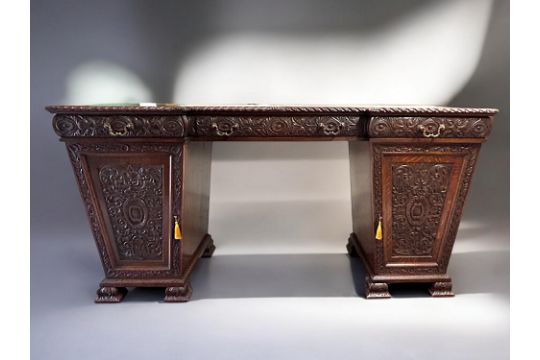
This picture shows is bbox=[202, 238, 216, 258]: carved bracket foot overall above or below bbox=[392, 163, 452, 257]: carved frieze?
below

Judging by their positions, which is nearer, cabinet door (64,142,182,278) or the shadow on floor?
cabinet door (64,142,182,278)

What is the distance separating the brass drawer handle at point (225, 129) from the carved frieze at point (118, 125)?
161 mm

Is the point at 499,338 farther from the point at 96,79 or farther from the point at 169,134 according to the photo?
the point at 96,79

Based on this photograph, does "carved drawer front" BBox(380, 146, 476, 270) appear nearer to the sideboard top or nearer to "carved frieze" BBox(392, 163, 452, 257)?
"carved frieze" BBox(392, 163, 452, 257)

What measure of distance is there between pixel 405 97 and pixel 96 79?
7.92 ft

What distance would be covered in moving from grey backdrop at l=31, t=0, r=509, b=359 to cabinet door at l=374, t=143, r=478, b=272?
223mm

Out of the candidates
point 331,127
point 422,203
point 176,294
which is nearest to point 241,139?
point 331,127

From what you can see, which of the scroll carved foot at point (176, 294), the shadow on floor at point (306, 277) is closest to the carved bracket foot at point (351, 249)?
the shadow on floor at point (306, 277)

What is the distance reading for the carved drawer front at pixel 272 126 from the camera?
1772mm

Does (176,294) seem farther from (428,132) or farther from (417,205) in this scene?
(428,132)

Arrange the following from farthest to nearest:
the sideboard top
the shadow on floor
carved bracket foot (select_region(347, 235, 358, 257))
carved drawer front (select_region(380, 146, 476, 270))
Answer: carved bracket foot (select_region(347, 235, 358, 257)) → the shadow on floor → carved drawer front (select_region(380, 146, 476, 270)) → the sideboard top

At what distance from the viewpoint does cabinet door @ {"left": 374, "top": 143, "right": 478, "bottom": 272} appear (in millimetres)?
1760

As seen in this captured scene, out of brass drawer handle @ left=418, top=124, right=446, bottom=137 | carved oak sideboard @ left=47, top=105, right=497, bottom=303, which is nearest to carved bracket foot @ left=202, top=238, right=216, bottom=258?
carved oak sideboard @ left=47, top=105, right=497, bottom=303

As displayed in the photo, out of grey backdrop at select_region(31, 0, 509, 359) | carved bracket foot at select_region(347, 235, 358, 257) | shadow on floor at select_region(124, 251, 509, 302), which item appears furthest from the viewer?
carved bracket foot at select_region(347, 235, 358, 257)
